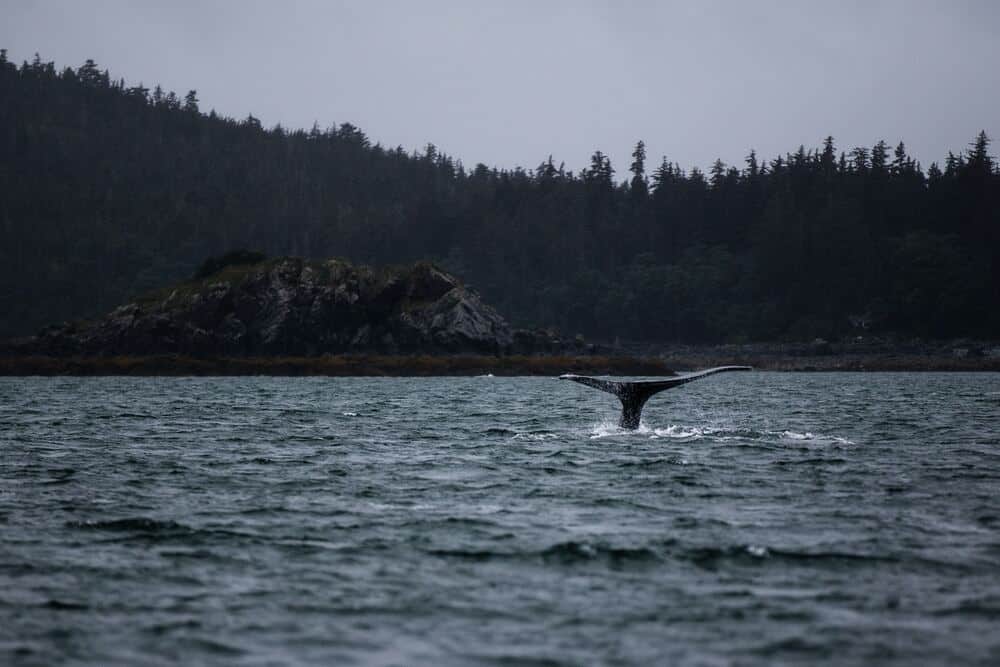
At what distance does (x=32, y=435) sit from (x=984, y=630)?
2874cm

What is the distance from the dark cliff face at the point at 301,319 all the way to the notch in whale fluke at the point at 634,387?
7656 centimetres

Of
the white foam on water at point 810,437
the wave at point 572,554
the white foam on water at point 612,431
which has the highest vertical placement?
the white foam on water at point 810,437

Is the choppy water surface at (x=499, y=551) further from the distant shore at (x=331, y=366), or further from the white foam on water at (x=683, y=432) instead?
the distant shore at (x=331, y=366)

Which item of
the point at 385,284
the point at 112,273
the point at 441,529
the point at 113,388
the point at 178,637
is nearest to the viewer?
the point at 178,637

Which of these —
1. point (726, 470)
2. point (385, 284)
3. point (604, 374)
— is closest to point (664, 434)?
point (726, 470)

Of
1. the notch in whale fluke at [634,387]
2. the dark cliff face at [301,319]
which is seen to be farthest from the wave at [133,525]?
the dark cliff face at [301,319]

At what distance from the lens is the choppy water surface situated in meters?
9.94

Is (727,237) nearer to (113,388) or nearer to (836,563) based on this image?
(113,388)

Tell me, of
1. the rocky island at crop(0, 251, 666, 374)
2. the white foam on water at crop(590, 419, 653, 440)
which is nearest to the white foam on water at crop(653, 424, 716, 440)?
the white foam on water at crop(590, 419, 653, 440)

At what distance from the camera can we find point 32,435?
31.7 m

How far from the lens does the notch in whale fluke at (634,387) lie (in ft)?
87.0

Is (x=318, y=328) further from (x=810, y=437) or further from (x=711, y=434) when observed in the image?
(x=810, y=437)

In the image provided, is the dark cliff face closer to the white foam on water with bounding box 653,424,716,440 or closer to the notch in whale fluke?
the white foam on water with bounding box 653,424,716,440

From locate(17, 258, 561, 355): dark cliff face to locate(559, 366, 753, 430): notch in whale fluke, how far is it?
76556mm
